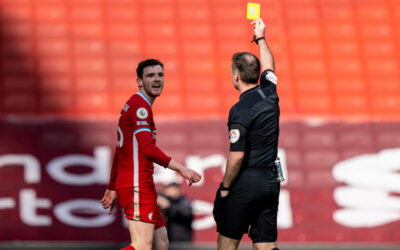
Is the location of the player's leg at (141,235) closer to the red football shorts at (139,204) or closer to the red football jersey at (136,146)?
the red football shorts at (139,204)

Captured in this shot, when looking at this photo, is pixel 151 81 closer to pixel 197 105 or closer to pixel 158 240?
pixel 158 240

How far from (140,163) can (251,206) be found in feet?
2.35

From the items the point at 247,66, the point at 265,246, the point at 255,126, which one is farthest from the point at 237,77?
the point at 265,246

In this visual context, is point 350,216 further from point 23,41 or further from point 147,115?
point 23,41

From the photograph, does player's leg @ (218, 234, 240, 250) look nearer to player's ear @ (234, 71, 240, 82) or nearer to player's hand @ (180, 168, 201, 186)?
player's hand @ (180, 168, 201, 186)

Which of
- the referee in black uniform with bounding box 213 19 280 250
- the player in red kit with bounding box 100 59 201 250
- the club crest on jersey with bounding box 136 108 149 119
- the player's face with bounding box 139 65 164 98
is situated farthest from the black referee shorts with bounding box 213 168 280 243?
the player's face with bounding box 139 65 164 98

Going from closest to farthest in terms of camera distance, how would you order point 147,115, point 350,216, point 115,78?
1. point 147,115
2. point 350,216
3. point 115,78

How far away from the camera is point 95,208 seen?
6.20m

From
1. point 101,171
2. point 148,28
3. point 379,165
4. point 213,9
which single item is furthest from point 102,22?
point 379,165

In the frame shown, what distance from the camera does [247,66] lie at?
3.36m

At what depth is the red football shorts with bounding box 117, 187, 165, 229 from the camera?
3477 mm

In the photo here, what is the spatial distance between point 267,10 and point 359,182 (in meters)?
2.35

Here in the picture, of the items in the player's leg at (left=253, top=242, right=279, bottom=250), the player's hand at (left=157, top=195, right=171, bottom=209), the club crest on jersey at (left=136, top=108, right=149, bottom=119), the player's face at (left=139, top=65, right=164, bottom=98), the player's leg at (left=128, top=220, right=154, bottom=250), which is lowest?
the player's hand at (left=157, top=195, right=171, bottom=209)

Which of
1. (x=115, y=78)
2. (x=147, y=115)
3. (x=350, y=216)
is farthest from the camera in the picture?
(x=115, y=78)
